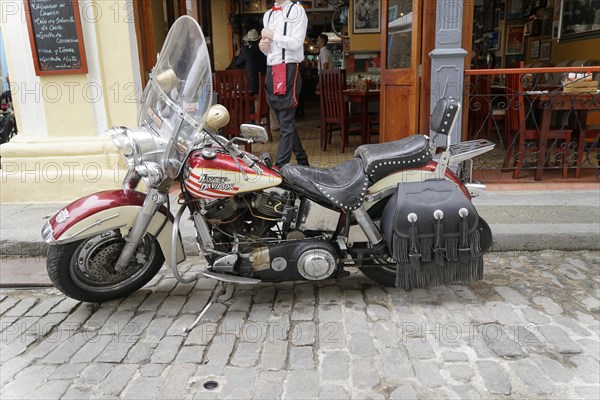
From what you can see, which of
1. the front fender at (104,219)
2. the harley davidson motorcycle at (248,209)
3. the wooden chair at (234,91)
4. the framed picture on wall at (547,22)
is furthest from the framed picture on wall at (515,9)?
the front fender at (104,219)

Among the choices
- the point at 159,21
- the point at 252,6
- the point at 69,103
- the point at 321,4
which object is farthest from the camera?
the point at 321,4

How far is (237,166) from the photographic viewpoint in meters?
3.14

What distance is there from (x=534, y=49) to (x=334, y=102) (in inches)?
224

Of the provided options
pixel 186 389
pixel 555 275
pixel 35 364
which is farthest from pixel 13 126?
pixel 555 275

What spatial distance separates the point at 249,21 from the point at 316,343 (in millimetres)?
11430

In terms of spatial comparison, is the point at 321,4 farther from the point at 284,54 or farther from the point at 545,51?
the point at 284,54

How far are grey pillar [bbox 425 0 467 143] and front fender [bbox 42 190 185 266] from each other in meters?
3.24

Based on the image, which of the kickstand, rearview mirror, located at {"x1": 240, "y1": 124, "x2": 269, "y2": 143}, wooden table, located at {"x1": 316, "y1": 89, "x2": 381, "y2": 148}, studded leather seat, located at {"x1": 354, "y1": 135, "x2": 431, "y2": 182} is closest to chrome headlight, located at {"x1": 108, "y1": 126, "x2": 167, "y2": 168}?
rearview mirror, located at {"x1": 240, "y1": 124, "x2": 269, "y2": 143}

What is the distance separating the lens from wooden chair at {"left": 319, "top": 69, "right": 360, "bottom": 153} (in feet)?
24.1

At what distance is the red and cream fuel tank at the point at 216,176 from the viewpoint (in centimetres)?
310

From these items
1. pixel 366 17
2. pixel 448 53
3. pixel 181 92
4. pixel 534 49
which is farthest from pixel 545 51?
pixel 181 92

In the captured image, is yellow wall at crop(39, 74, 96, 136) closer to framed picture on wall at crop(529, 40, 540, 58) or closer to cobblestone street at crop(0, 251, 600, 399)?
cobblestone street at crop(0, 251, 600, 399)

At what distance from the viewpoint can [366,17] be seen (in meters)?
11.2

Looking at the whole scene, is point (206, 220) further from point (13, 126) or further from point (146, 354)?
point (13, 126)
